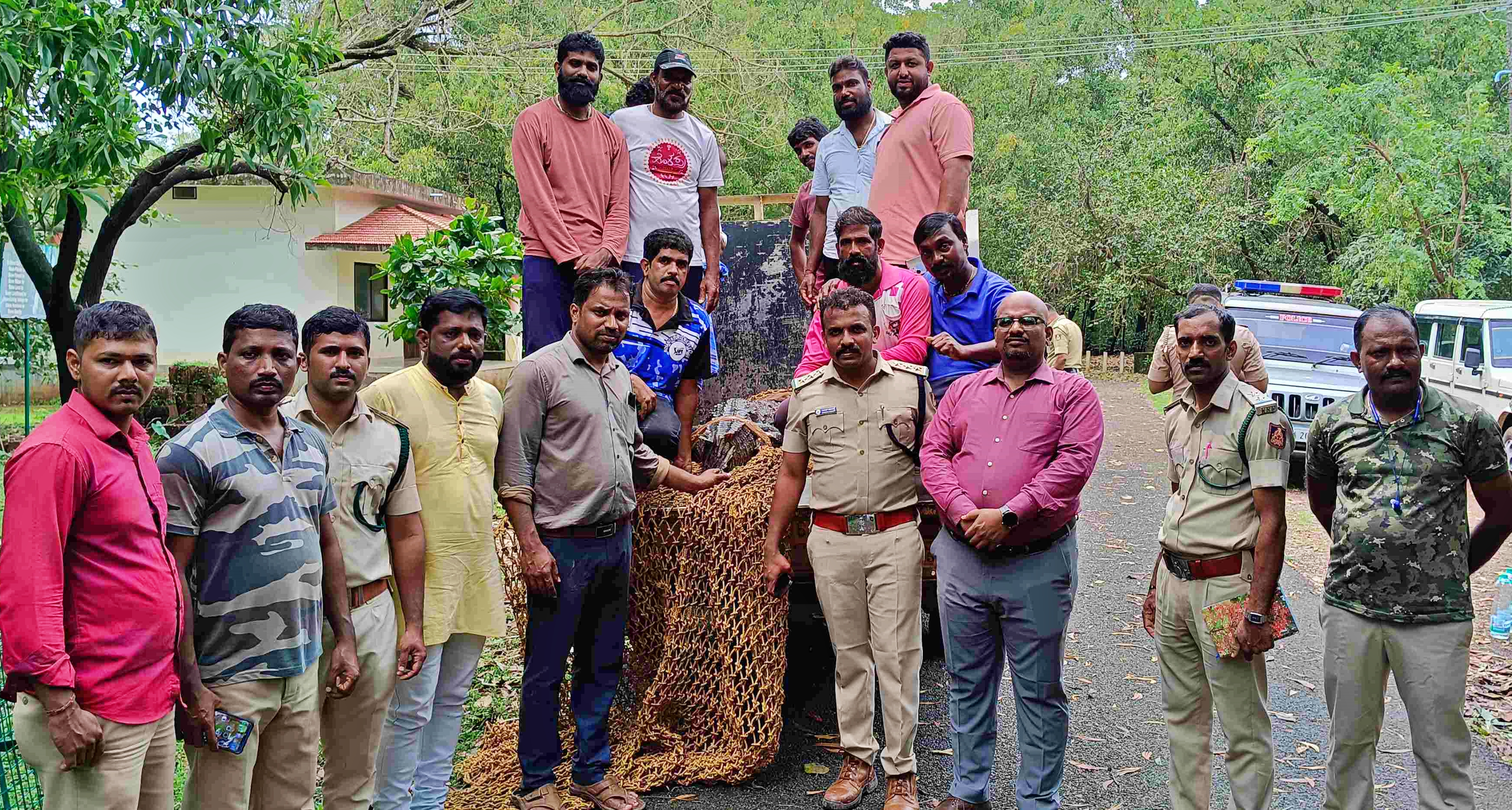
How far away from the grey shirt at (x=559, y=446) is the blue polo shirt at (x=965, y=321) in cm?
151

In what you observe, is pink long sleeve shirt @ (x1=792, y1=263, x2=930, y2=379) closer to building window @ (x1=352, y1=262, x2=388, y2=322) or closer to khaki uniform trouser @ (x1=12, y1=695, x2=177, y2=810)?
khaki uniform trouser @ (x1=12, y1=695, x2=177, y2=810)

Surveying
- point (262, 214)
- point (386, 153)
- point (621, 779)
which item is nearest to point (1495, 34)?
point (386, 153)

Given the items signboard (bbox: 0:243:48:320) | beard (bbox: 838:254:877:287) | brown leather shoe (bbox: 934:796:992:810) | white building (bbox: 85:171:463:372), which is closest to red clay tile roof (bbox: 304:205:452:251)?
white building (bbox: 85:171:463:372)

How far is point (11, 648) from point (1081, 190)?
28.7 metres

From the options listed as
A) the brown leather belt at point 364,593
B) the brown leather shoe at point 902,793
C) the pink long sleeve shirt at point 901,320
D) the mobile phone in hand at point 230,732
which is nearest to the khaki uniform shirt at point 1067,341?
the pink long sleeve shirt at point 901,320

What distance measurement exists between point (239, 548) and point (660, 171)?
3.23 meters

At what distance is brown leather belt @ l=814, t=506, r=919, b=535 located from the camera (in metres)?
4.41

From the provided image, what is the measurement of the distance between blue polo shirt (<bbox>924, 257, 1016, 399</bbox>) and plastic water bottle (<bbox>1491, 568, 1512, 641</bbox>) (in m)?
3.84

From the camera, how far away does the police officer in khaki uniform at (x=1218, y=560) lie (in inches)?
145

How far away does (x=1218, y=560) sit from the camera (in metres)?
3.78

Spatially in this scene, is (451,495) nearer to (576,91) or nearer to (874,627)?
(874,627)

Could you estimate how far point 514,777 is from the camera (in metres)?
4.62

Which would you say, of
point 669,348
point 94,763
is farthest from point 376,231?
point 94,763

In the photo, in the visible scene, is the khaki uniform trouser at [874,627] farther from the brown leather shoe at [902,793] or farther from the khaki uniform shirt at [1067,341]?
the khaki uniform shirt at [1067,341]
